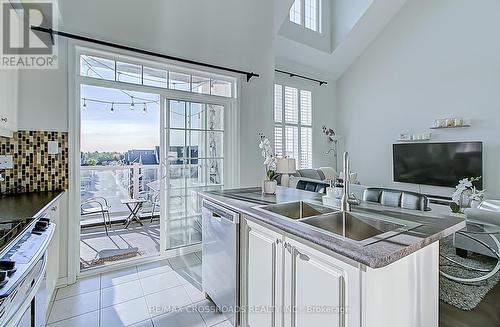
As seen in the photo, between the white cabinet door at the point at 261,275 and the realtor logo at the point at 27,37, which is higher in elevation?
the realtor logo at the point at 27,37

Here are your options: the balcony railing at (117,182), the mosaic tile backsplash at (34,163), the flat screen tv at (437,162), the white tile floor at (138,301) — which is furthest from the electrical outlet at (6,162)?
the flat screen tv at (437,162)

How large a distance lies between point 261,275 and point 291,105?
515 centimetres

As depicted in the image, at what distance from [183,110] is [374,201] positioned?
2487mm

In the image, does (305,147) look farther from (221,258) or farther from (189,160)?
(221,258)

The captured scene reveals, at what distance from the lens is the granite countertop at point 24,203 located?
163 centimetres

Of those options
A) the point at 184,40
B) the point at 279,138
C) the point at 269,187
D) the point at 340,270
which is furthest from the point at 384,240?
the point at 279,138

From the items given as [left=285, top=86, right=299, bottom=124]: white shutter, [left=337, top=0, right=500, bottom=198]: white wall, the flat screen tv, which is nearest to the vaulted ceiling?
[left=337, top=0, right=500, bottom=198]: white wall

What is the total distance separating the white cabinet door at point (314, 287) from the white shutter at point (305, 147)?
5.19m

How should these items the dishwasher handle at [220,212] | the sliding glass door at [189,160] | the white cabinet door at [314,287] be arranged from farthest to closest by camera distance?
the sliding glass door at [189,160] < the dishwasher handle at [220,212] < the white cabinet door at [314,287]

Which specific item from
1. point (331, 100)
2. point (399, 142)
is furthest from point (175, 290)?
point (331, 100)

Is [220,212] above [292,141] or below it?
below

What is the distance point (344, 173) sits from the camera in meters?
1.72

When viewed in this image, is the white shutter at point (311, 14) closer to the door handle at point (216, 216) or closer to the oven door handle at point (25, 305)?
the door handle at point (216, 216)

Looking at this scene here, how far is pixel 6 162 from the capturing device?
2.32 metres
